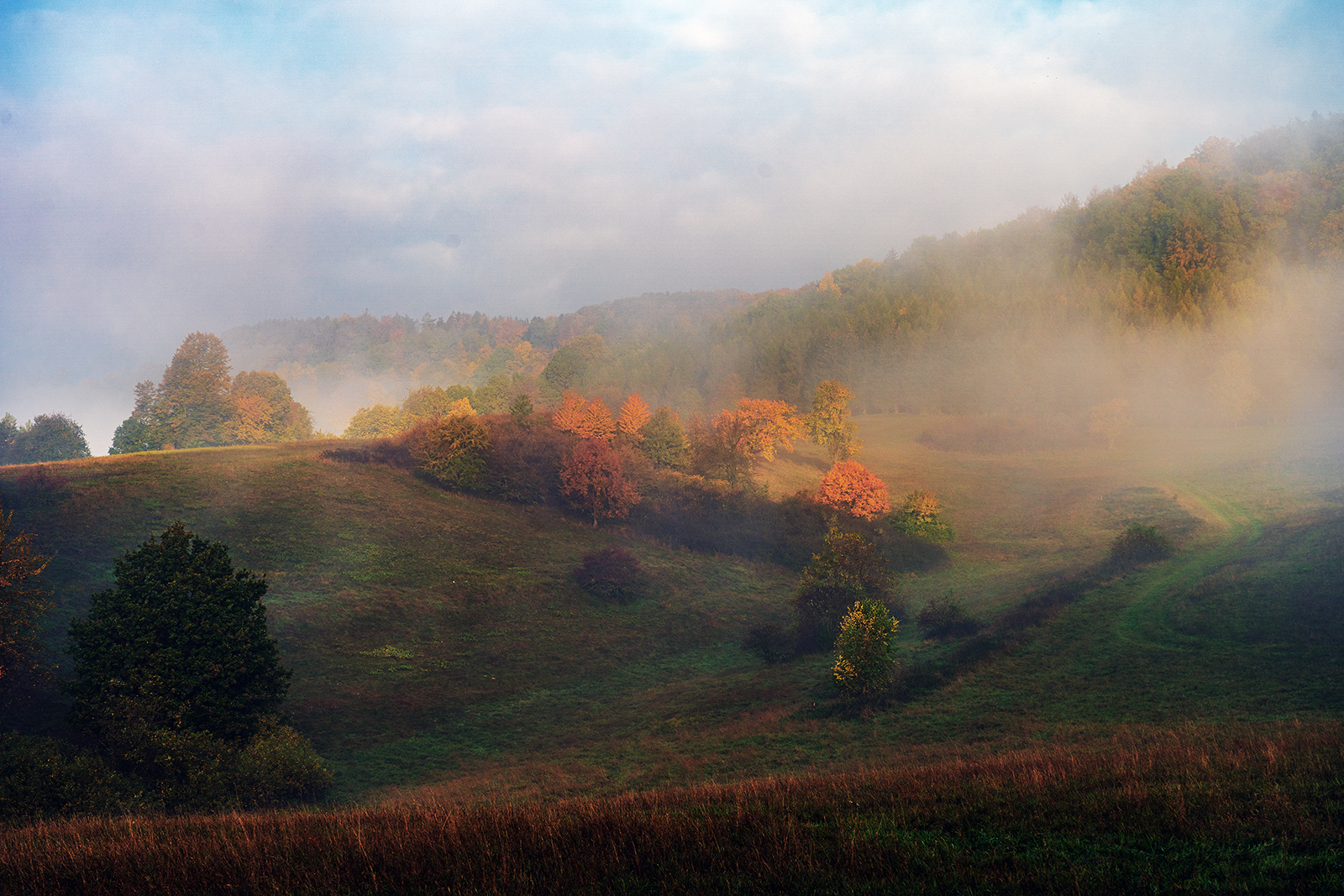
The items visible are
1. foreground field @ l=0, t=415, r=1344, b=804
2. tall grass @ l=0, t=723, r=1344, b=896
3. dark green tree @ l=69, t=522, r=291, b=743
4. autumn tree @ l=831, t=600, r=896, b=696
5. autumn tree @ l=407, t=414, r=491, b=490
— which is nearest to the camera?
tall grass @ l=0, t=723, r=1344, b=896

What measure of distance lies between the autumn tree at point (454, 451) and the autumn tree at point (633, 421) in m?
17.9

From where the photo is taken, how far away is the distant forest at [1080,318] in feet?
342

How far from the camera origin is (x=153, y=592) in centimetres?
2233

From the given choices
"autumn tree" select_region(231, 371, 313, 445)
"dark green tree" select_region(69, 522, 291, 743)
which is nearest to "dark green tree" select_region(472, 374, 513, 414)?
"autumn tree" select_region(231, 371, 313, 445)

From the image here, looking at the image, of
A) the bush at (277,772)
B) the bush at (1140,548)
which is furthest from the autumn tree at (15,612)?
the bush at (1140,548)

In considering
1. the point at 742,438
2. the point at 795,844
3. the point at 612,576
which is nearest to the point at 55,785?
the point at 795,844

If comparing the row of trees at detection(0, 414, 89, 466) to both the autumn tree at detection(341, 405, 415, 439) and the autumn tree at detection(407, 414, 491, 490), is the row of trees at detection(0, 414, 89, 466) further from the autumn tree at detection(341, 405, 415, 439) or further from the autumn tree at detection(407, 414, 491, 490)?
the autumn tree at detection(407, 414, 491, 490)

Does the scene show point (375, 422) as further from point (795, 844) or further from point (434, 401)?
point (795, 844)

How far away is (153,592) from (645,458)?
51.8 m

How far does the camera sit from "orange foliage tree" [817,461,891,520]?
65312 millimetres

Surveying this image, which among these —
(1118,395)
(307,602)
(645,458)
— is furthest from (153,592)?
(1118,395)

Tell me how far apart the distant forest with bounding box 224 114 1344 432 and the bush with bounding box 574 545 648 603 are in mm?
64783

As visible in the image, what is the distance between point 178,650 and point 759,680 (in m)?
26.8

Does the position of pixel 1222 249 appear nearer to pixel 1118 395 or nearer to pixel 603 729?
pixel 1118 395
